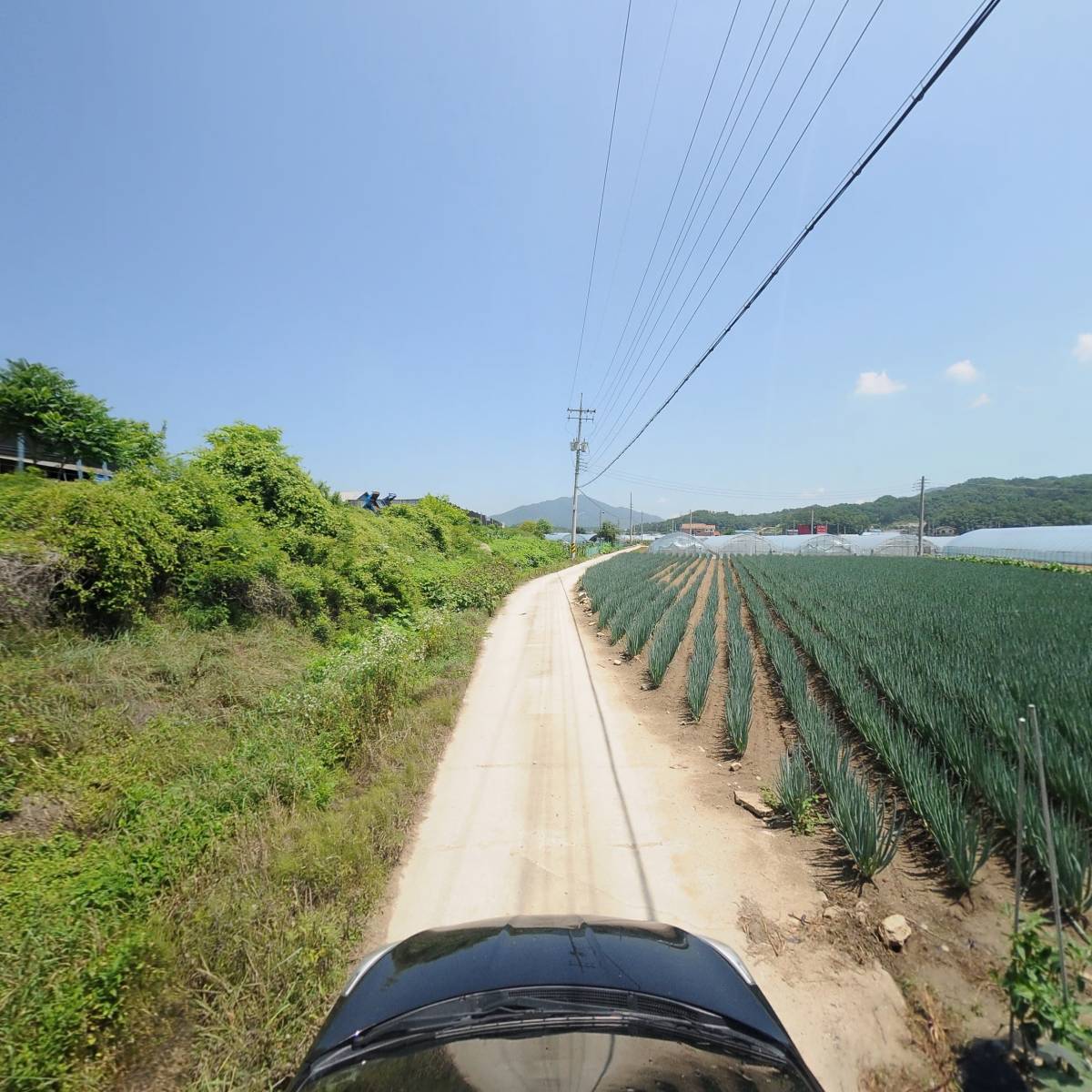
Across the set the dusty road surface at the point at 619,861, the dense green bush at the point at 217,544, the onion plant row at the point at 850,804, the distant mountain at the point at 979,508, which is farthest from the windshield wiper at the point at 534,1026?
the distant mountain at the point at 979,508

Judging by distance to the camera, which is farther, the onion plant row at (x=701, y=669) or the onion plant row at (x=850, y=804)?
the onion plant row at (x=701, y=669)

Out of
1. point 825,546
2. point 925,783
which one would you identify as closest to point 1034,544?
point 825,546

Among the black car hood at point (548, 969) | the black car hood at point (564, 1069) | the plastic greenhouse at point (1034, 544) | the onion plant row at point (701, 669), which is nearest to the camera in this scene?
the black car hood at point (564, 1069)

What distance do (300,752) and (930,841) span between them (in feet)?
18.6

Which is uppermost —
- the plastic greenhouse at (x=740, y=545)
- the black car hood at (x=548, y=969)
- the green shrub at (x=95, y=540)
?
the green shrub at (x=95, y=540)

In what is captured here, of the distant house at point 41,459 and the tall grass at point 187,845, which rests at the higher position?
the distant house at point 41,459

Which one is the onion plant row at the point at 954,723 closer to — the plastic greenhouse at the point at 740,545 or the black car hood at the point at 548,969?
the black car hood at the point at 548,969

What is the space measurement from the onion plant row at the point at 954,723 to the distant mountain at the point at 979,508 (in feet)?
304

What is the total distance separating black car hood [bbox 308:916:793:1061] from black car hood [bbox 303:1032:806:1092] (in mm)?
218

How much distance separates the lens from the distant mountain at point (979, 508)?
3337 inches

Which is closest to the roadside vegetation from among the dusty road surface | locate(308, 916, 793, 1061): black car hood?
the dusty road surface

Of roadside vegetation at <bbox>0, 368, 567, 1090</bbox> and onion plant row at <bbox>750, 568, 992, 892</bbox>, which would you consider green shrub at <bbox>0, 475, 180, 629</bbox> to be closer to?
roadside vegetation at <bbox>0, 368, 567, 1090</bbox>

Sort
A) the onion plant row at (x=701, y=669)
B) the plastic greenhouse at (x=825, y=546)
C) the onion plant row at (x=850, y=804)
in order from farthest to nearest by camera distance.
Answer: the plastic greenhouse at (x=825, y=546), the onion plant row at (x=701, y=669), the onion plant row at (x=850, y=804)

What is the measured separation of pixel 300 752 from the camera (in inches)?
210
